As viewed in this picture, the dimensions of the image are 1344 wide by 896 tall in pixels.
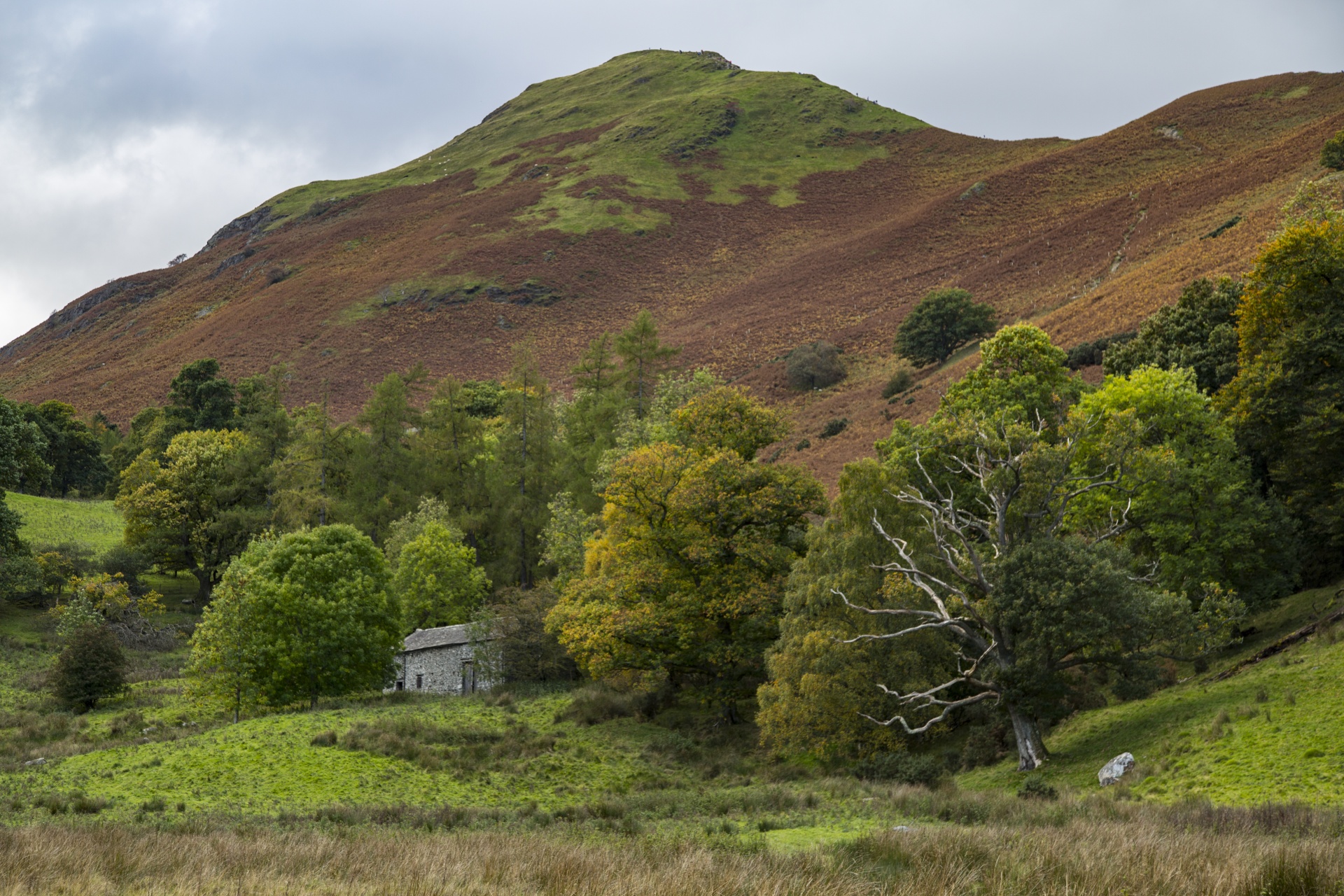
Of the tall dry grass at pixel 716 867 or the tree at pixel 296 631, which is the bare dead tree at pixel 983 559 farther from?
the tree at pixel 296 631

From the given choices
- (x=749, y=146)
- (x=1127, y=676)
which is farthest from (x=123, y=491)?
(x=749, y=146)

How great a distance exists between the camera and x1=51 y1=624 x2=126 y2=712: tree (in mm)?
39250

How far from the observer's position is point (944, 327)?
227ft

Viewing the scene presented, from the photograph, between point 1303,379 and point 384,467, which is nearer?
point 1303,379

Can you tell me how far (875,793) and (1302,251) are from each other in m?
22.1

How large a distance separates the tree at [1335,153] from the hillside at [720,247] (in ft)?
7.90

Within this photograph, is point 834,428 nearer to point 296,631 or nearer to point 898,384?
point 898,384

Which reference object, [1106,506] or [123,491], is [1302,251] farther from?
[123,491]

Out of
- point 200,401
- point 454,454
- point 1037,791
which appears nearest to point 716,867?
point 1037,791

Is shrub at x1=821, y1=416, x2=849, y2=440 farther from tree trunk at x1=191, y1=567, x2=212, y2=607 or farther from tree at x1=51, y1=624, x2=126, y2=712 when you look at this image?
tree trunk at x1=191, y1=567, x2=212, y2=607

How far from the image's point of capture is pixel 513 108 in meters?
198

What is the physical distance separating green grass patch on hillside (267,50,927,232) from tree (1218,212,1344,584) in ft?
332

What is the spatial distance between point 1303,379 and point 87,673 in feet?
155

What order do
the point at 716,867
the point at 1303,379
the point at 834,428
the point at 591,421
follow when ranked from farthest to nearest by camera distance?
1. the point at 834,428
2. the point at 591,421
3. the point at 1303,379
4. the point at 716,867
